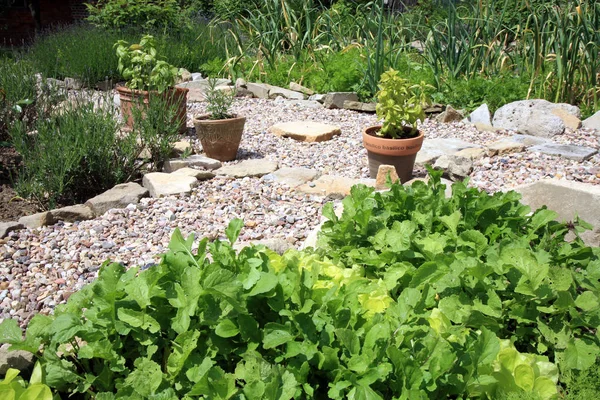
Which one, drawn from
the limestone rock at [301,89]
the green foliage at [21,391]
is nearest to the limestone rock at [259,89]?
the limestone rock at [301,89]

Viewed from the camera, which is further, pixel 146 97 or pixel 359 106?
pixel 359 106

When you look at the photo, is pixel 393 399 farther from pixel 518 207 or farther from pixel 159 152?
pixel 159 152

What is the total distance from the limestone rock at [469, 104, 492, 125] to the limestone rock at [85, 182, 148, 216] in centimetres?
365

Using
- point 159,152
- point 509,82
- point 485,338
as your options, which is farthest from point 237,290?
point 509,82

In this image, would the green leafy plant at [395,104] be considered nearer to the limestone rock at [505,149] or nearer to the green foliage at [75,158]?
the limestone rock at [505,149]

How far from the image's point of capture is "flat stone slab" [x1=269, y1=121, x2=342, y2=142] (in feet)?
18.0

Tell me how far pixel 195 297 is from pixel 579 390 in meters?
1.11

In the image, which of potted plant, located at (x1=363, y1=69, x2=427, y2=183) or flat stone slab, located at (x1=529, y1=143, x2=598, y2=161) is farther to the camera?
flat stone slab, located at (x1=529, y1=143, x2=598, y2=161)

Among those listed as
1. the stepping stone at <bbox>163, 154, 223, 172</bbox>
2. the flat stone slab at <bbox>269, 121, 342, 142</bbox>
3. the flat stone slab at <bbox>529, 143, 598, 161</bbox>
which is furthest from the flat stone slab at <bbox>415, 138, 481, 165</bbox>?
the stepping stone at <bbox>163, 154, 223, 172</bbox>

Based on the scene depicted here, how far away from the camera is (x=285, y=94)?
7422mm

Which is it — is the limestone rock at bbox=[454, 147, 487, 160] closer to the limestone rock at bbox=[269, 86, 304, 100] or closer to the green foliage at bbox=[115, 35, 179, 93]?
the green foliage at bbox=[115, 35, 179, 93]

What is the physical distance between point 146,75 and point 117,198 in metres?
2.10

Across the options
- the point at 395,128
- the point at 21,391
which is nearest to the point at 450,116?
the point at 395,128

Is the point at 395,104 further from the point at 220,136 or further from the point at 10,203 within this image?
the point at 10,203
